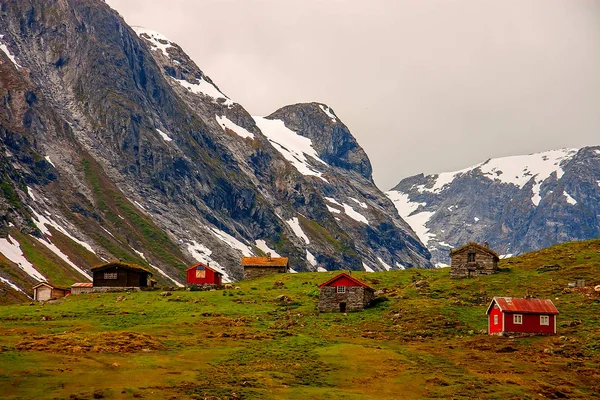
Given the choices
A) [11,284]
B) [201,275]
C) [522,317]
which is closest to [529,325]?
[522,317]

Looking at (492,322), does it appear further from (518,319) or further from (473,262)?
(473,262)

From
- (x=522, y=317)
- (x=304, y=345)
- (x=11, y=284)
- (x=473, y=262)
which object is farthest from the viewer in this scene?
(x=11, y=284)

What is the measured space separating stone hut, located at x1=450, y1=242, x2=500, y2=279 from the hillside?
178 cm

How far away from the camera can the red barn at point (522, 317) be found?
83000 millimetres

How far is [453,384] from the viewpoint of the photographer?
62.2 meters

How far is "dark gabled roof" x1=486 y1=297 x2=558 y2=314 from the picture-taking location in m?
83.1

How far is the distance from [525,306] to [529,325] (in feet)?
6.61

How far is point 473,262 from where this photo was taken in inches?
4400

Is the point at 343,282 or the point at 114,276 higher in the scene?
the point at 343,282

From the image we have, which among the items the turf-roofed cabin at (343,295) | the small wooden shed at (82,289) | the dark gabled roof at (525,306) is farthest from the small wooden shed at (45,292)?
the dark gabled roof at (525,306)

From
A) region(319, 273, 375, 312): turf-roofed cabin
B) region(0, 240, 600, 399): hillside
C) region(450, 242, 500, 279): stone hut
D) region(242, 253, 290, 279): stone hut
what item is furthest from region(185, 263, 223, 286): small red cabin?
region(450, 242, 500, 279): stone hut

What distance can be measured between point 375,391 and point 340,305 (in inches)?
1519

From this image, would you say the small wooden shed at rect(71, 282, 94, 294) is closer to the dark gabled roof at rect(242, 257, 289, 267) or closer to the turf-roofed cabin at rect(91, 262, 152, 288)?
the turf-roofed cabin at rect(91, 262, 152, 288)

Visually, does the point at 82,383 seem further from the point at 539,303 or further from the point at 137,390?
the point at 539,303
